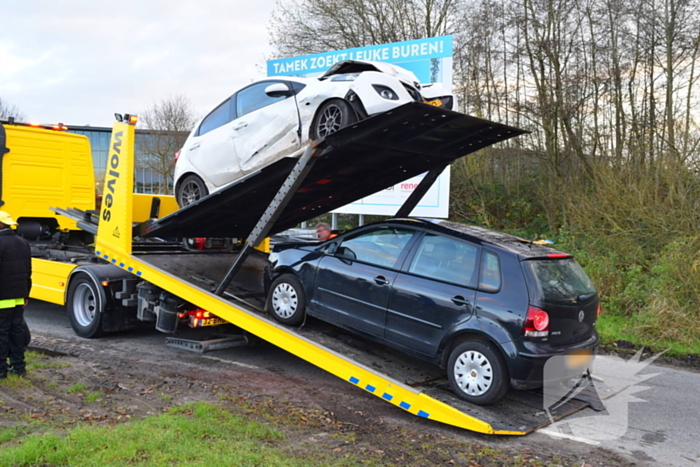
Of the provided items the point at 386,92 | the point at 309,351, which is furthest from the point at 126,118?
the point at 309,351

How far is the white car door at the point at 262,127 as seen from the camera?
6.56m

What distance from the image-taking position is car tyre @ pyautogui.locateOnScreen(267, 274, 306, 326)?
6113 mm

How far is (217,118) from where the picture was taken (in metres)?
7.52

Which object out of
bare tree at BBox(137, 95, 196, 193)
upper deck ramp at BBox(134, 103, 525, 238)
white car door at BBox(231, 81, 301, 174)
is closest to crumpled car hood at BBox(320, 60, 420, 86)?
white car door at BBox(231, 81, 301, 174)

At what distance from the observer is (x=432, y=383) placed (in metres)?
5.22

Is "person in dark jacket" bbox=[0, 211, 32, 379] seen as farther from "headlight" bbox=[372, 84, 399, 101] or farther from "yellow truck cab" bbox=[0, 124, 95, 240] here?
"headlight" bbox=[372, 84, 399, 101]

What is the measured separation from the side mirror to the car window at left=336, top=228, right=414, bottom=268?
190 centimetres

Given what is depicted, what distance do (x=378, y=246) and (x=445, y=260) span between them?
78 cm

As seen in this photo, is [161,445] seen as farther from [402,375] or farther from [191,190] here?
[191,190]

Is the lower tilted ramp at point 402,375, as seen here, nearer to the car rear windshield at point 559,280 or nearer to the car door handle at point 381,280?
the car door handle at point 381,280

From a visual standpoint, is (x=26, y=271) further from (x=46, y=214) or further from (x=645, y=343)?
(x=645, y=343)

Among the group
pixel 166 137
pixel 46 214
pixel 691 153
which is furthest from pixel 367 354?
pixel 166 137

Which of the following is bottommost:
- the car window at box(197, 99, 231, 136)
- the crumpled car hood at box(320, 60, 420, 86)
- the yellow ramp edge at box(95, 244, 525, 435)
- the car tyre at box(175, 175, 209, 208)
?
the yellow ramp edge at box(95, 244, 525, 435)

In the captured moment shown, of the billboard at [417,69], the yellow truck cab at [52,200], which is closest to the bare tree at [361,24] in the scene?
the billboard at [417,69]
